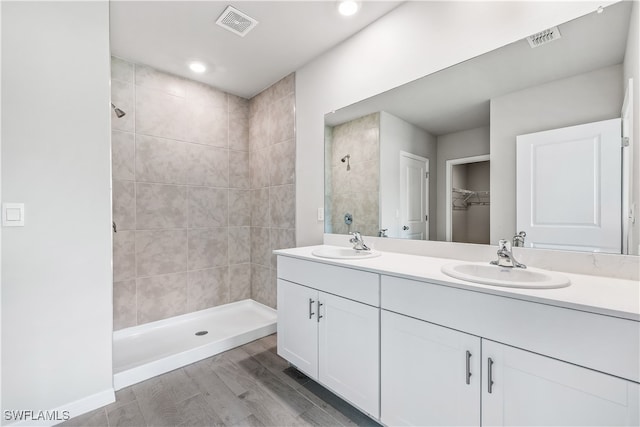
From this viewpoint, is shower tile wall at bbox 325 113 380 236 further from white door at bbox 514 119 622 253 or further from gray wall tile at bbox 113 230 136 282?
gray wall tile at bbox 113 230 136 282

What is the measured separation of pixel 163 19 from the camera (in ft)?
6.56

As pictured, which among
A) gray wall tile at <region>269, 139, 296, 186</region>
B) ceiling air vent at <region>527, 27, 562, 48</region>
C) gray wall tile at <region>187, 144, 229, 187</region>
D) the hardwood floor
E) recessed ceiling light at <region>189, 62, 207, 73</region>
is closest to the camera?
ceiling air vent at <region>527, 27, 562, 48</region>

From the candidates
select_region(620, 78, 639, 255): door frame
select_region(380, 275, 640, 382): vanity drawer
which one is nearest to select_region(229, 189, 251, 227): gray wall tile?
select_region(380, 275, 640, 382): vanity drawer

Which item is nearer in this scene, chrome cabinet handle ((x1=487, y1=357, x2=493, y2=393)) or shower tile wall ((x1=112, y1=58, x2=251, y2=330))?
chrome cabinet handle ((x1=487, y1=357, x2=493, y2=393))

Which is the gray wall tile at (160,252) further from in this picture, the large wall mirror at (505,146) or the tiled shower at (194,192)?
the large wall mirror at (505,146)

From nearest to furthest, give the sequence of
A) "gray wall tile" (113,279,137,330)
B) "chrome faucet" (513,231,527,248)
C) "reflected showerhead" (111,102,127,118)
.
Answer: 1. "chrome faucet" (513,231,527,248)
2. "reflected showerhead" (111,102,127,118)
3. "gray wall tile" (113,279,137,330)

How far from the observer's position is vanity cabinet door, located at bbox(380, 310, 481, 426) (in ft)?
3.62

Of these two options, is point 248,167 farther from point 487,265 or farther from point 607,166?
point 607,166

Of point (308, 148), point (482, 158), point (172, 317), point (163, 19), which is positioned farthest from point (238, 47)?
point (172, 317)

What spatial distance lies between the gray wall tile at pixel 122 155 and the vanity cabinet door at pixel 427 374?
251 cm

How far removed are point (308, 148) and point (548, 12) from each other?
1779 millimetres

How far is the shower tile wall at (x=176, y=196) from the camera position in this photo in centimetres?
252

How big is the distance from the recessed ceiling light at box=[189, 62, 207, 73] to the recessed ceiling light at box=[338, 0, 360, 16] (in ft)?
4.68

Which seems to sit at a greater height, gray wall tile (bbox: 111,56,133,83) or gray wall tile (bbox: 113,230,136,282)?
gray wall tile (bbox: 111,56,133,83)
